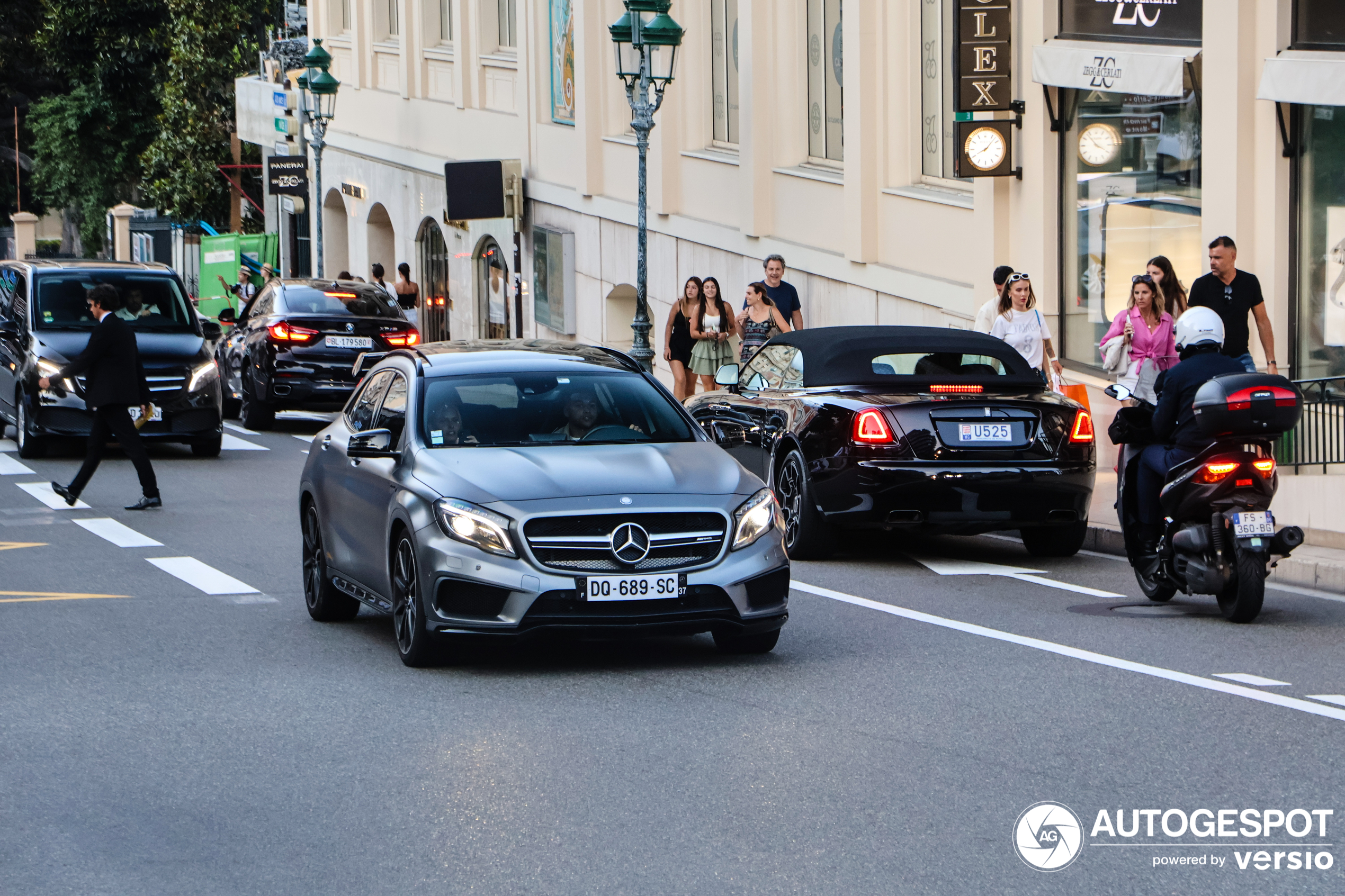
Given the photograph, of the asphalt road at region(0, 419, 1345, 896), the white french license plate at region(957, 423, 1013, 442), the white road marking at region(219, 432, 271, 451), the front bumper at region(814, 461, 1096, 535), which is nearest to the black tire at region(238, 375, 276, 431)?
the white road marking at region(219, 432, 271, 451)

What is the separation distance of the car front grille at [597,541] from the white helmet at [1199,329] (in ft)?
10.5

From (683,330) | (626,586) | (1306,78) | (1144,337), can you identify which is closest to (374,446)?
(626,586)

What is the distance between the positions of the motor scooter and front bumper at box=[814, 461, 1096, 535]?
1.76 m

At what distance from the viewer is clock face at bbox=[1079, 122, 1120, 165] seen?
18297mm

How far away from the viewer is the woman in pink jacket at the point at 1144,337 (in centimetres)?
1463

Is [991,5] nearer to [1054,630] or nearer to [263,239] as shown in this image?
[1054,630]

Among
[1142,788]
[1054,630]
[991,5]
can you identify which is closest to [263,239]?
[991,5]

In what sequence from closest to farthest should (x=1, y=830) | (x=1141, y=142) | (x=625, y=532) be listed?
1. (x=1, y=830)
2. (x=625, y=532)
3. (x=1141, y=142)

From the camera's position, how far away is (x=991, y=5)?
19.1 m

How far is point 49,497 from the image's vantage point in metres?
17.2

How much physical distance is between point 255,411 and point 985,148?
991 cm

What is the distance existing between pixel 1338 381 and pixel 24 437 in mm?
12550

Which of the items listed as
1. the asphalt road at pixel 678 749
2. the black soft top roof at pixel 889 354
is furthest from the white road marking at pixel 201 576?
A: the black soft top roof at pixel 889 354

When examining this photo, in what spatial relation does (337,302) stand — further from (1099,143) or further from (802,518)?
(802,518)
